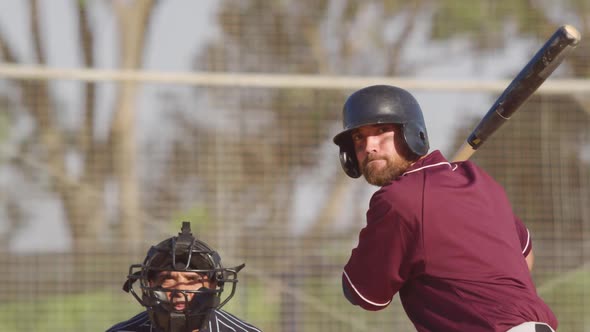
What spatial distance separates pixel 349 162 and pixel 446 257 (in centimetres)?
71

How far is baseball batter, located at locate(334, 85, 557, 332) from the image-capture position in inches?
149

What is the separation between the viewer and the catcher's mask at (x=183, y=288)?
3.85 meters

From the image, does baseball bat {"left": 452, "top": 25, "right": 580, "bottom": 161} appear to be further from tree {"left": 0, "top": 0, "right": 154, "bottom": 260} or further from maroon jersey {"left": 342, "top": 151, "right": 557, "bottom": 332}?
tree {"left": 0, "top": 0, "right": 154, "bottom": 260}

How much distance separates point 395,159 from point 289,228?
504cm

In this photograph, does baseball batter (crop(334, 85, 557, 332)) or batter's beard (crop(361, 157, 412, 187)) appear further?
batter's beard (crop(361, 157, 412, 187))

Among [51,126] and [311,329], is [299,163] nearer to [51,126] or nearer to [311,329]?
[311,329]

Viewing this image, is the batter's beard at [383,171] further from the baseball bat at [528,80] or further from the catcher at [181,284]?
the baseball bat at [528,80]

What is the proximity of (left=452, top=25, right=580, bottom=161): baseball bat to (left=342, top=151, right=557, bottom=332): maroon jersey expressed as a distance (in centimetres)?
64

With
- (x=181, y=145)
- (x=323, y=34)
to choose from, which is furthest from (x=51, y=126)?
(x=323, y=34)

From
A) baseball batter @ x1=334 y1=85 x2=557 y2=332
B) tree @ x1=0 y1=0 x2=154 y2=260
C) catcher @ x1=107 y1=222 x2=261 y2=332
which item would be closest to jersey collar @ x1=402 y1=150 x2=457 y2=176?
baseball batter @ x1=334 y1=85 x2=557 y2=332

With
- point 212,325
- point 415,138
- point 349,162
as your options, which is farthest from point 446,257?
point 212,325

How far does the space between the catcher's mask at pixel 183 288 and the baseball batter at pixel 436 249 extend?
493mm

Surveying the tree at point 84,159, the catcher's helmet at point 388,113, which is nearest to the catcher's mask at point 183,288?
the catcher's helmet at point 388,113

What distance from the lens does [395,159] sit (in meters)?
4.07
